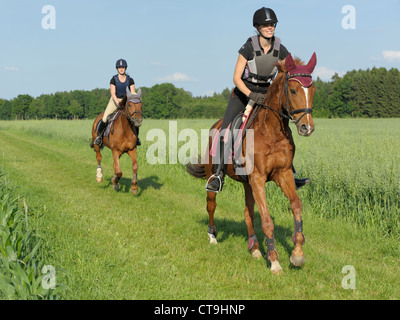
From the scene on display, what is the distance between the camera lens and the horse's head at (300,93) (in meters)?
4.38

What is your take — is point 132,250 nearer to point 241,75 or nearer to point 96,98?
point 241,75

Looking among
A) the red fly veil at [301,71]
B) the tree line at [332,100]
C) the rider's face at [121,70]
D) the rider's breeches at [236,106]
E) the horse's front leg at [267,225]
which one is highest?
the tree line at [332,100]

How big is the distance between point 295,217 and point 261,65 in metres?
2.40

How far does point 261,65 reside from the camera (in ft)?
18.0

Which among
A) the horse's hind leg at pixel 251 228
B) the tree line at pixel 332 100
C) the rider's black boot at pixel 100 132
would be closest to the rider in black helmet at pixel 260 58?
the horse's hind leg at pixel 251 228

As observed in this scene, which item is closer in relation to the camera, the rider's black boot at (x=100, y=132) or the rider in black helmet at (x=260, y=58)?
the rider in black helmet at (x=260, y=58)

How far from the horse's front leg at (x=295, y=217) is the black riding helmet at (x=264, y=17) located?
2245 mm

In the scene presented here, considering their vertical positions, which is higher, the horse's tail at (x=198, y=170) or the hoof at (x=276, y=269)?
the horse's tail at (x=198, y=170)

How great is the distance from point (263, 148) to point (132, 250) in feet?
9.50

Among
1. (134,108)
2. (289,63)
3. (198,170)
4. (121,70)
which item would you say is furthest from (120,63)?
(289,63)

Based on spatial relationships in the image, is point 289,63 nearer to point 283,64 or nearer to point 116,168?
point 283,64

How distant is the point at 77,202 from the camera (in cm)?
945

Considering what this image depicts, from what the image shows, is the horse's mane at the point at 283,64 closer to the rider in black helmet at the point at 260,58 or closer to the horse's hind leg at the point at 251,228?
the rider in black helmet at the point at 260,58

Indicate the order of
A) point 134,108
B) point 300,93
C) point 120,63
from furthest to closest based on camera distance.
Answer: point 120,63, point 134,108, point 300,93
